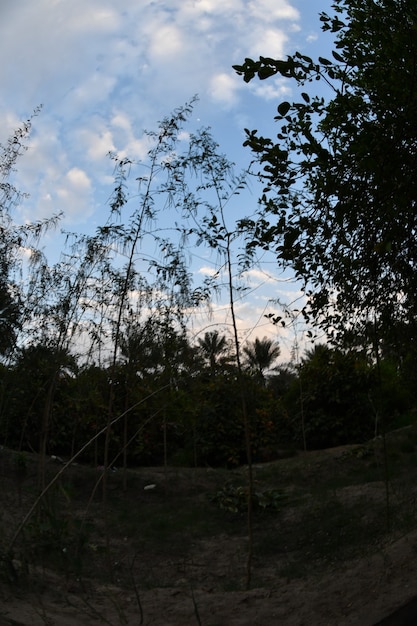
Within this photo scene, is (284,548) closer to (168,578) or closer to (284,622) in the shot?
(168,578)

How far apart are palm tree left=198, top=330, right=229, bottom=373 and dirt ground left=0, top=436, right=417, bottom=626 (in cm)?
262

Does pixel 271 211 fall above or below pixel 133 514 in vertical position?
above

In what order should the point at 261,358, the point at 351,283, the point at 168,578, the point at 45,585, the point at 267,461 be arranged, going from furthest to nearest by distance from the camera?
the point at 261,358 < the point at 267,461 < the point at 168,578 < the point at 45,585 < the point at 351,283

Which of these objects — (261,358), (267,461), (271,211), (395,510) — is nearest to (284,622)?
(271,211)

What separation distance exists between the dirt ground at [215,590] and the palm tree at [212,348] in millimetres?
2623

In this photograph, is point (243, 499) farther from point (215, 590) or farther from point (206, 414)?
point (215, 590)

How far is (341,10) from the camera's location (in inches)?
201

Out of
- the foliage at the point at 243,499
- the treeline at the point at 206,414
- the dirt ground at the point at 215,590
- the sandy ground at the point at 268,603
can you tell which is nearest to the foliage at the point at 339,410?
the treeline at the point at 206,414

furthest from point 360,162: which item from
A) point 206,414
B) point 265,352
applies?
point 265,352

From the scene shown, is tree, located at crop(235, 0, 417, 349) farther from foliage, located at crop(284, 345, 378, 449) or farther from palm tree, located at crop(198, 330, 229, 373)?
foliage, located at crop(284, 345, 378, 449)

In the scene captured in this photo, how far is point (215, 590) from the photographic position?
6.42 m

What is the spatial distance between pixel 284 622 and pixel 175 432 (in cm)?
897

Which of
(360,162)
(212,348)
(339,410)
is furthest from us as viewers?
(339,410)

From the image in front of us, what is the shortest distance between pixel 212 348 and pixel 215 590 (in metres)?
3.83
